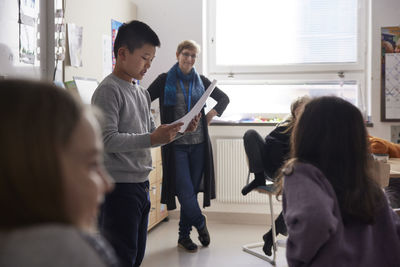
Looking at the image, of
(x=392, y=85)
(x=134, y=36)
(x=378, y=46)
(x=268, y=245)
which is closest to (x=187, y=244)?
(x=268, y=245)

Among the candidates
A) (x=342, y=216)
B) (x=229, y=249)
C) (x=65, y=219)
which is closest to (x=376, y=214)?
(x=342, y=216)

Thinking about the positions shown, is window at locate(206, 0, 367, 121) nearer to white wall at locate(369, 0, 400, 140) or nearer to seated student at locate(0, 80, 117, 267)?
white wall at locate(369, 0, 400, 140)

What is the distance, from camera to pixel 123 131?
1666 millimetres

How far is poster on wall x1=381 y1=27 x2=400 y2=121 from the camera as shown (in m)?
3.70

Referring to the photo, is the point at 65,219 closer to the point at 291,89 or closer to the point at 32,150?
the point at 32,150

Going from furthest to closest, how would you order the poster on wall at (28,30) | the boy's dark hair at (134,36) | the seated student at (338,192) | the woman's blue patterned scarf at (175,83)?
1. the woman's blue patterned scarf at (175,83)
2. the poster on wall at (28,30)
3. the boy's dark hair at (134,36)
4. the seated student at (338,192)

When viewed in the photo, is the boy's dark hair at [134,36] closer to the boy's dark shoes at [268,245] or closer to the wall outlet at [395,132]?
the boy's dark shoes at [268,245]

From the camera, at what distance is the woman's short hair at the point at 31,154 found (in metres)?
0.44

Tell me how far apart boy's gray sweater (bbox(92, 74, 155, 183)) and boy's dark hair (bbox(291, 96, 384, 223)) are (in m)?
0.64

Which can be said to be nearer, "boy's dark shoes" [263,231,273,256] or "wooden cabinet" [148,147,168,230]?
"boy's dark shoes" [263,231,273,256]

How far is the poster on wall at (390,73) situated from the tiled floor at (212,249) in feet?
4.73

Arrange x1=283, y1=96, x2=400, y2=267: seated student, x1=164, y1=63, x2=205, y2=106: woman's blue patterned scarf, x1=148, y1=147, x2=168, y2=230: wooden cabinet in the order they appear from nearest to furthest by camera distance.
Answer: x1=283, y1=96, x2=400, y2=267: seated student → x1=164, y1=63, x2=205, y2=106: woman's blue patterned scarf → x1=148, y1=147, x2=168, y2=230: wooden cabinet

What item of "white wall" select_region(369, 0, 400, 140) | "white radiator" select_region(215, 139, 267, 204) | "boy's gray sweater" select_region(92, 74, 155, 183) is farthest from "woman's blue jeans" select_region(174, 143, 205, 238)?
"white wall" select_region(369, 0, 400, 140)

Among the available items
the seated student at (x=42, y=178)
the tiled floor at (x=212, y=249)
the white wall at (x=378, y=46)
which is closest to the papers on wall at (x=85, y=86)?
the tiled floor at (x=212, y=249)
